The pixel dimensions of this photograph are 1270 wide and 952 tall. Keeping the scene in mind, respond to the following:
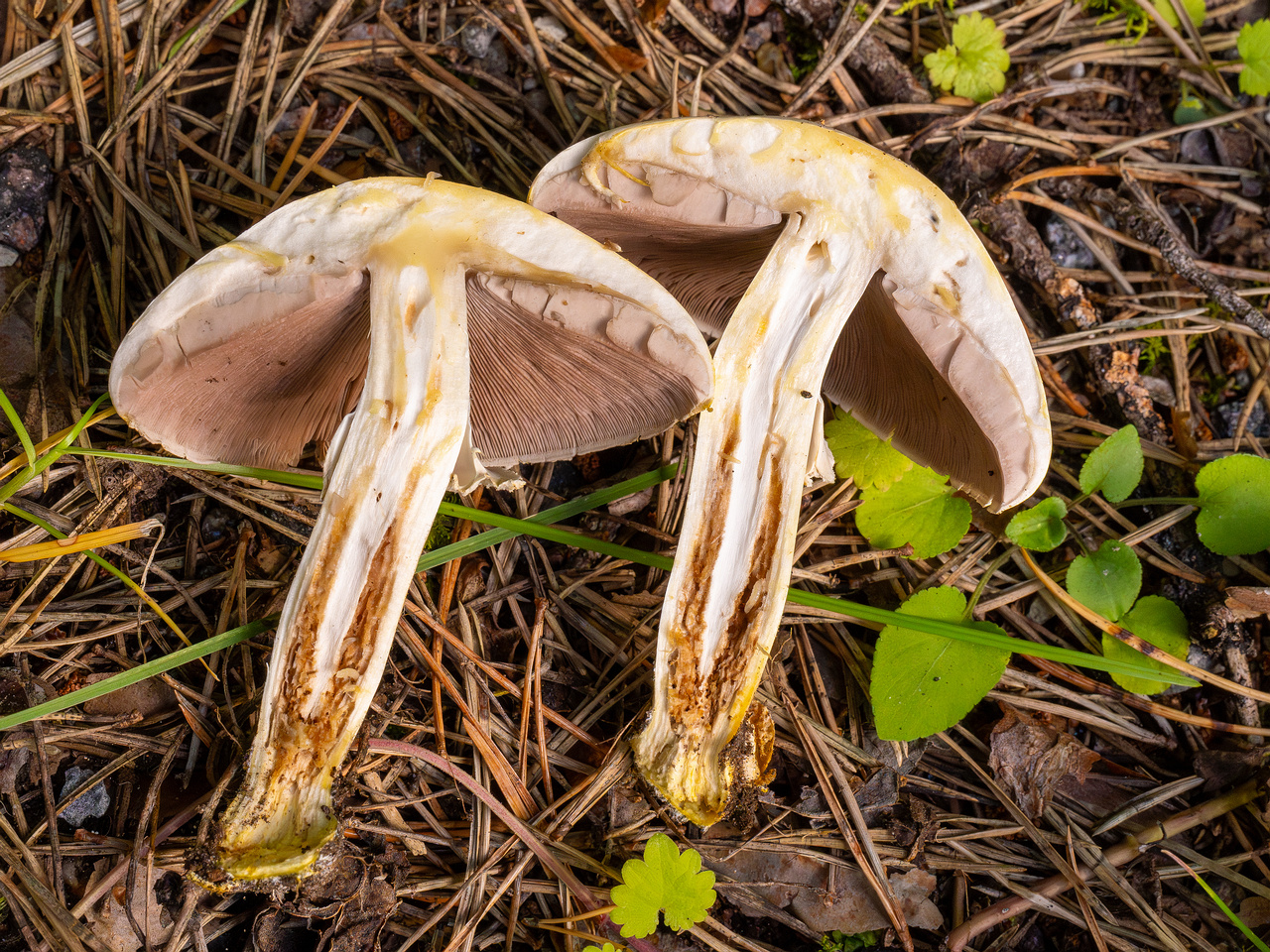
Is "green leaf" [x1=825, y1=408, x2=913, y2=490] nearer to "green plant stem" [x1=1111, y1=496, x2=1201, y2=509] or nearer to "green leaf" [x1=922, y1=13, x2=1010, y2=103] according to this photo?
"green plant stem" [x1=1111, y1=496, x2=1201, y2=509]

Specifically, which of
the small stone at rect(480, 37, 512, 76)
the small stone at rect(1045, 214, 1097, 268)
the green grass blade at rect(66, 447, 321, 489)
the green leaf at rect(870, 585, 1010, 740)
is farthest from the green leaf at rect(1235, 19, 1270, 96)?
the green grass blade at rect(66, 447, 321, 489)

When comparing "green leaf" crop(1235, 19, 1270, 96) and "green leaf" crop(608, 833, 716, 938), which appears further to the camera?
"green leaf" crop(1235, 19, 1270, 96)

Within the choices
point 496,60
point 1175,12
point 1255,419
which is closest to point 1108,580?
point 1255,419

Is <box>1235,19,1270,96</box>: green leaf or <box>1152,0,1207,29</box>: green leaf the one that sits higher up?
<box>1152,0,1207,29</box>: green leaf

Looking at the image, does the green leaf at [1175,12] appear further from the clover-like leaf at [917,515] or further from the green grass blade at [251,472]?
the green grass blade at [251,472]

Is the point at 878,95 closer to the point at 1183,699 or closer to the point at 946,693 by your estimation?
the point at 946,693
